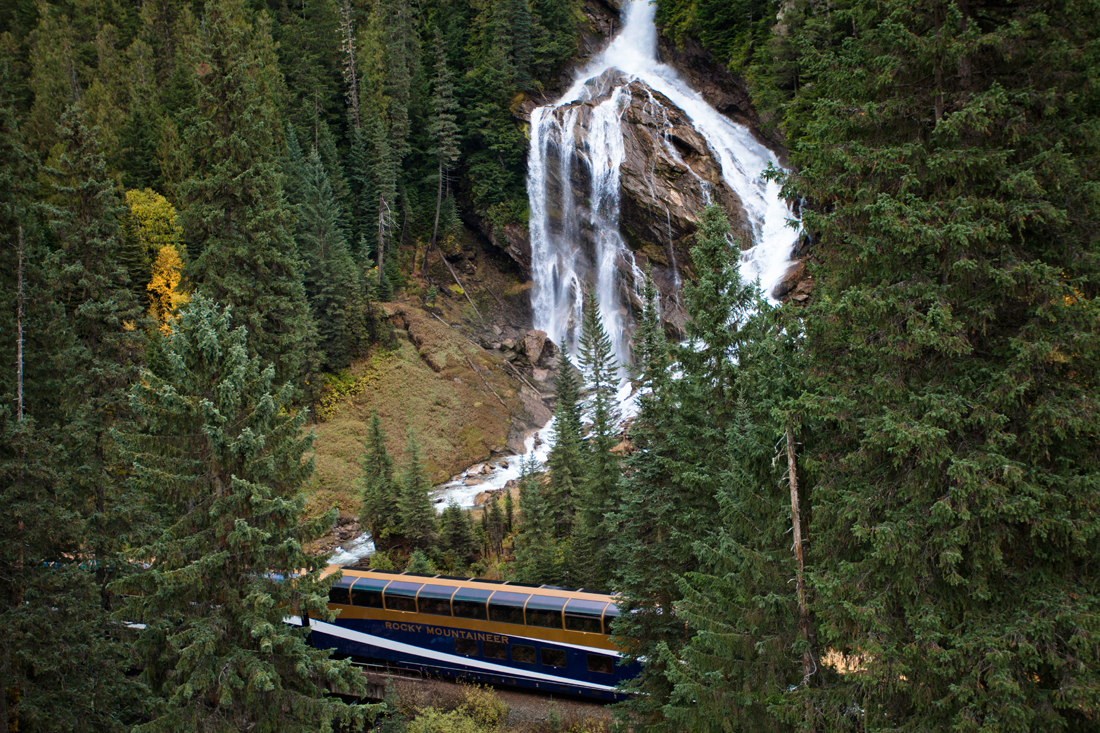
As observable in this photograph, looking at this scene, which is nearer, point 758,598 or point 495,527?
point 758,598

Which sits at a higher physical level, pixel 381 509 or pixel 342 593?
pixel 381 509

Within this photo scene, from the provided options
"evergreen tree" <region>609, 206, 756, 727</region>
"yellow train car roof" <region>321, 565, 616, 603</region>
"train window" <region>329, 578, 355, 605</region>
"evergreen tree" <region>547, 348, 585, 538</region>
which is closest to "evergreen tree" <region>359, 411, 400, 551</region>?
"yellow train car roof" <region>321, 565, 616, 603</region>

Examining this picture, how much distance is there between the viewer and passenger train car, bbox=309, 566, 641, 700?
18.8m

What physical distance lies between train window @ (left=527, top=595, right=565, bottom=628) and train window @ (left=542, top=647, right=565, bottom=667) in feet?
2.34

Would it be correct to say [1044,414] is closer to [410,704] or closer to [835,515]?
[835,515]

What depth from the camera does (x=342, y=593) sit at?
2130 centimetres

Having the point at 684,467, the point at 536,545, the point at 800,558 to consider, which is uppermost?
the point at 684,467

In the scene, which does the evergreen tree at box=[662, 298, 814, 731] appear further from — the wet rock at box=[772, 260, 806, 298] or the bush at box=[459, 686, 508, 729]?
the wet rock at box=[772, 260, 806, 298]

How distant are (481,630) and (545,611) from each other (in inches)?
85.8

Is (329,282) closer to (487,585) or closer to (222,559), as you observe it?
(487,585)

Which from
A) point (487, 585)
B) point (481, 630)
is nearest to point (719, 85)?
point (487, 585)

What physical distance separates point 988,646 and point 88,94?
5810cm

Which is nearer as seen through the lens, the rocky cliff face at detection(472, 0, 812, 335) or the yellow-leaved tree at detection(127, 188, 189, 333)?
the yellow-leaved tree at detection(127, 188, 189, 333)

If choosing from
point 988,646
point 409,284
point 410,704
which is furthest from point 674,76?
point 988,646
